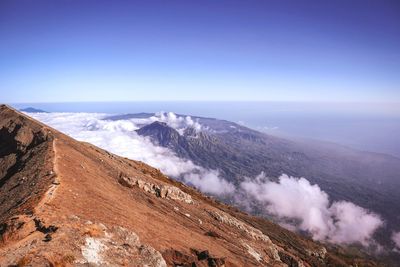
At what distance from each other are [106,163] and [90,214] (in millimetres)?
25290

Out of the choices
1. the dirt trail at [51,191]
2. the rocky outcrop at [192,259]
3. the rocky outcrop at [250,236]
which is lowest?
the rocky outcrop at [250,236]

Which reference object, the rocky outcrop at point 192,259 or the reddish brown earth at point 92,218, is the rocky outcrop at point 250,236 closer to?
the reddish brown earth at point 92,218

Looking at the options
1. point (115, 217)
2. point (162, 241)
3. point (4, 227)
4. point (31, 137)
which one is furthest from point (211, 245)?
point (31, 137)

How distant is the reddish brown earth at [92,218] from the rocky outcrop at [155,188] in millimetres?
216

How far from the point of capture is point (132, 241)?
93.2 feet

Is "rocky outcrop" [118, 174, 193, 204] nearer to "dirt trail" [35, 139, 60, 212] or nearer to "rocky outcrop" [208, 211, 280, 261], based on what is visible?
"rocky outcrop" [208, 211, 280, 261]

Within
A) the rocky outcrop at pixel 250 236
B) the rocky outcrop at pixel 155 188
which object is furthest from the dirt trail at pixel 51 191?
the rocky outcrop at pixel 250 236

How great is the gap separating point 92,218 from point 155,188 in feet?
91.3

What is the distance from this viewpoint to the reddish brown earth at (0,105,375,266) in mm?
22969

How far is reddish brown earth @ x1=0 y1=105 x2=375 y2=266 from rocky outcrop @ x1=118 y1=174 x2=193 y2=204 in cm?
22

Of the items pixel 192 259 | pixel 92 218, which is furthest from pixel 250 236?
pixel 92 218

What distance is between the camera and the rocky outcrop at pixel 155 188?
5163 centimetres

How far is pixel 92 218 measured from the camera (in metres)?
28.7

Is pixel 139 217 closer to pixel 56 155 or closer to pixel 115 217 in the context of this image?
pixel 115 217
